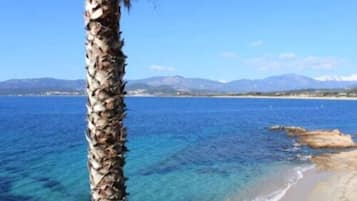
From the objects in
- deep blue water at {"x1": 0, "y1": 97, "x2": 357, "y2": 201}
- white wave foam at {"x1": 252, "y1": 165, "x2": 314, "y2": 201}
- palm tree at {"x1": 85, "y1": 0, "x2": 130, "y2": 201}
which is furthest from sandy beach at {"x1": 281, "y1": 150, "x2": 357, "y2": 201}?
palm tree at {"x1": 85, "y1": 0, "x2": 130, "y2": 201}

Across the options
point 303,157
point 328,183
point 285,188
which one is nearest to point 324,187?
point 328,183

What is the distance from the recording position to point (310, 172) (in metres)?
40.6

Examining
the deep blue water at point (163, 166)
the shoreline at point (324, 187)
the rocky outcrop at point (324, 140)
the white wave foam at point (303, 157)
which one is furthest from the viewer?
the rocky outcrop at point (324, 140)

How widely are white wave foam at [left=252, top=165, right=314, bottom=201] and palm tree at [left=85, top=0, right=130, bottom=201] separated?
85.5 ft

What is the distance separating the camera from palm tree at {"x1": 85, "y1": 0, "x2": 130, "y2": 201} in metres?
5.39

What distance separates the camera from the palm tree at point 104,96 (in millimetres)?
5395

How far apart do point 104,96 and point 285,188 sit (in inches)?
1197

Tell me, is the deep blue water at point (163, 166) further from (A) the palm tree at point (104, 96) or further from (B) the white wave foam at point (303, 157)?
(A) the palm tree at point (104, 96)

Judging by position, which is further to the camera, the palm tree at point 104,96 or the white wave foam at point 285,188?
the white wave foam at point 285,188

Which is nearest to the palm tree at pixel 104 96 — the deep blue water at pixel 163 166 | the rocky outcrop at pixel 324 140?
the deep blue water at pixel 163 166

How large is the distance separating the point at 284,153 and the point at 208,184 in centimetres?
2013

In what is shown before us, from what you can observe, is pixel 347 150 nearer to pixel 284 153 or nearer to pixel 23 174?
pixel 284 153

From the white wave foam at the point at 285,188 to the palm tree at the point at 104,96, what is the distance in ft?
85.5

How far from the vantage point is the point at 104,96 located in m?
5.40
